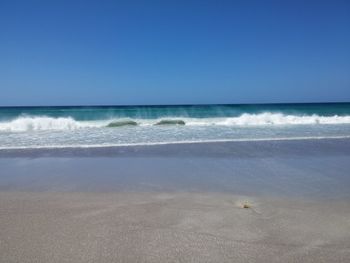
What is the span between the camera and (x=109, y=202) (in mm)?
4227

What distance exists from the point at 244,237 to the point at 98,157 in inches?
220

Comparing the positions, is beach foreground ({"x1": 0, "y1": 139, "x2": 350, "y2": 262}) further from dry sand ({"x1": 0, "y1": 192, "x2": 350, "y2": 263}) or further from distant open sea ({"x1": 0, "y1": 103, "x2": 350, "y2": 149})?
distant open sea ({"x1": 0, "y1": 103, "x2": 350, "y2": 149})

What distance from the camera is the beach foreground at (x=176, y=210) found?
9.19ft

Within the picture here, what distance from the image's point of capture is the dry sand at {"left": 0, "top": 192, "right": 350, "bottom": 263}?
8.96ft

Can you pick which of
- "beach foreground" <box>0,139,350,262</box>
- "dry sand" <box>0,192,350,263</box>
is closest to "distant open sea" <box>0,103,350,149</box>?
"beach foreground" <box>0,139,350,262</box>

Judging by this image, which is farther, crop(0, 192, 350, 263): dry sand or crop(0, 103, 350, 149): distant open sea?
crop(0, 103, 350, 149): distant open sea

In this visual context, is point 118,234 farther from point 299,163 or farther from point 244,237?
point 299,163

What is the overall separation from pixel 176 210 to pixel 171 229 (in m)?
0.62

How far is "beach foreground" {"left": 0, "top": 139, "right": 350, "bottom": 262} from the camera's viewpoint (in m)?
2.80

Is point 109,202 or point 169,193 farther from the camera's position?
point 169,193

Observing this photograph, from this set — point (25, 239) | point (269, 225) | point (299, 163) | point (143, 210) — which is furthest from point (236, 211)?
point (299, 163)

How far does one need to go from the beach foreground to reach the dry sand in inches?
0.4

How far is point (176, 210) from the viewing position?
387 cm

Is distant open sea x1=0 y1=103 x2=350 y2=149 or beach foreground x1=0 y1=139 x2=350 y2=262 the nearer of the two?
beach foreground x1=0 y1=139 x2=350 y2=262
